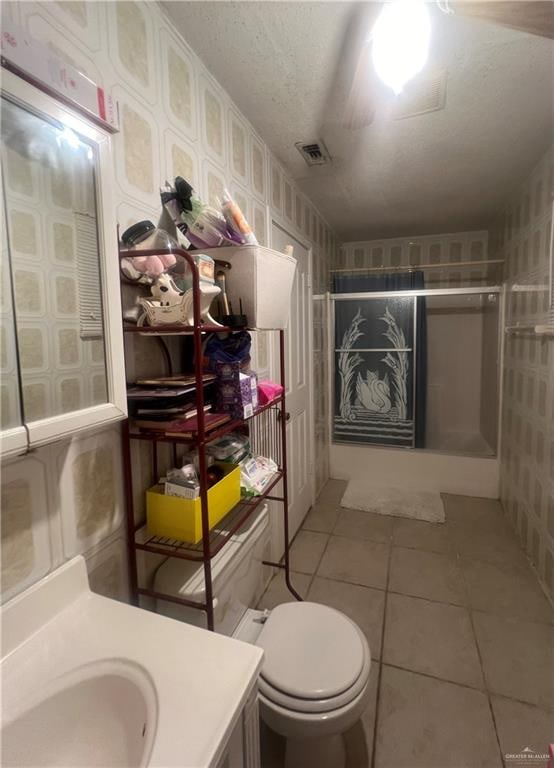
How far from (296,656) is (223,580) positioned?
31cm

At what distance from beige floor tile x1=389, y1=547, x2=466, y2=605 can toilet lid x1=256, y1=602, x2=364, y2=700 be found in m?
0.84

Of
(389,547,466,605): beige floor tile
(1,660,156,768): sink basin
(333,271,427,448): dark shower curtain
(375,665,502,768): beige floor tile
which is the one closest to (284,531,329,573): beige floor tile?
(389,547,466,605): beige floor tile

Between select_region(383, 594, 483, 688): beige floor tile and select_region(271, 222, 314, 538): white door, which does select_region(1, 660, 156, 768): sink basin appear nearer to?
select_region(383, 594, 483, 688): beige floor tile

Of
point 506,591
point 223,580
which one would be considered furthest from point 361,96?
point 506,591

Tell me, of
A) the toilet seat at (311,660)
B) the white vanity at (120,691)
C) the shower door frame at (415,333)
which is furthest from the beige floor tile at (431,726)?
the shower door frame at (415,333)

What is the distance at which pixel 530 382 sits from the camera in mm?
2143

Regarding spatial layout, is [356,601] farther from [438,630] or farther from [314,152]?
[314,152]

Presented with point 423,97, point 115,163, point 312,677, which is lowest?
point 312,677

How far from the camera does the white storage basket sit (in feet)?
3.47

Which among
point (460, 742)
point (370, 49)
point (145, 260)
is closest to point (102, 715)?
point (145, 260)

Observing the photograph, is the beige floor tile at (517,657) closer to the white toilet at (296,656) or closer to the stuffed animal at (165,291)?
the white toilet at (296,656)

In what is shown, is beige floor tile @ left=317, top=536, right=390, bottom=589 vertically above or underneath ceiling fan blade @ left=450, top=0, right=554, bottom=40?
underneath

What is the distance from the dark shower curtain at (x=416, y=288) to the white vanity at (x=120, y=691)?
2743 millimetres

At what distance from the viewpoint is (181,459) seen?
3.92 feet
